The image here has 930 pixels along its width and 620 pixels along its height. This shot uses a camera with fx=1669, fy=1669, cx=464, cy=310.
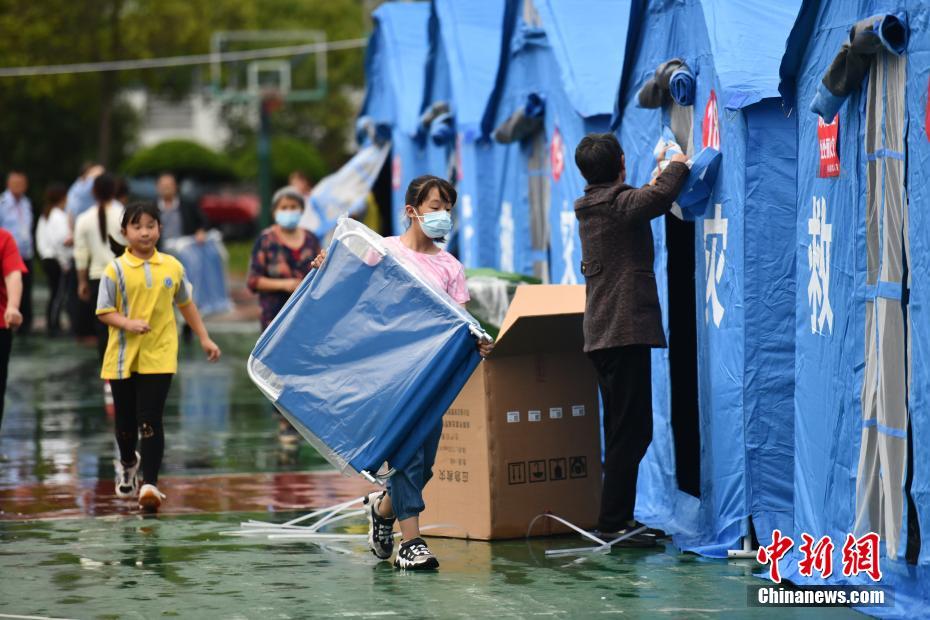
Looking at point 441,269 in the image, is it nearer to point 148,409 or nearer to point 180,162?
point 148,409

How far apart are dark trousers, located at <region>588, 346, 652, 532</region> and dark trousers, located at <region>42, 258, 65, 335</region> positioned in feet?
49.4

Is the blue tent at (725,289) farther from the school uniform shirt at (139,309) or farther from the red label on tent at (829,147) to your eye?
the school uniform shirt at (139,309)

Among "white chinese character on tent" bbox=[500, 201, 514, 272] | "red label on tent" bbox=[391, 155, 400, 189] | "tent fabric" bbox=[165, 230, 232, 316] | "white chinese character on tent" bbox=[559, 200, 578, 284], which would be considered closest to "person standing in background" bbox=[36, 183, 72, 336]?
"tent fabric" bbox=[165, 230, 232, 316]

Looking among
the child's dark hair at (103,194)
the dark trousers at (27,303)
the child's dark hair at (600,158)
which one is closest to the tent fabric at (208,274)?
the dark trousers at (27,303)

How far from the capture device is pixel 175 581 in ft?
23.5

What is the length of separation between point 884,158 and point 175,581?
3.43 metres

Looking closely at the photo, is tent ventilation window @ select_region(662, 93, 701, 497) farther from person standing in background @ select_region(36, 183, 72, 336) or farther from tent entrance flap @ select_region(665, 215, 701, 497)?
person standing in background @ select_region(36, 183, 72, 336)

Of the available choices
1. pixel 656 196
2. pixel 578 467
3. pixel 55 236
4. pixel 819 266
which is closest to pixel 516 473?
pixel 578 467

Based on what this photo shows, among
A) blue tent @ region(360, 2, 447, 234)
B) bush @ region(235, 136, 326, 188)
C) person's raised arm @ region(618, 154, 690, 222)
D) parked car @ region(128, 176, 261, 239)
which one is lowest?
person's raised arm @ region(618, 154, 690, 222)

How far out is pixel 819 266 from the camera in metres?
6.75

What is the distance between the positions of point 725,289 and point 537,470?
1.31m

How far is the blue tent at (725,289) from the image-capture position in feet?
24.2

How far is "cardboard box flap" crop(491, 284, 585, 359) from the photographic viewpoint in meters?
7.84

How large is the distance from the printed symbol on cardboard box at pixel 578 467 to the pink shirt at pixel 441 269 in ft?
3.89
